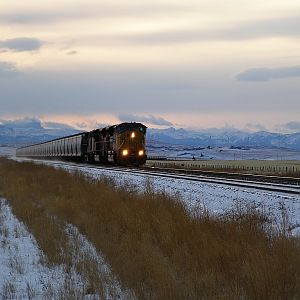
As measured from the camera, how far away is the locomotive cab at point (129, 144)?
39.0 m

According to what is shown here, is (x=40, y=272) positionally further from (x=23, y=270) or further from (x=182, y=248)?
(x=182, y=248)

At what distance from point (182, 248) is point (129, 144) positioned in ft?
100

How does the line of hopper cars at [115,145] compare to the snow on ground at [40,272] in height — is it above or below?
above

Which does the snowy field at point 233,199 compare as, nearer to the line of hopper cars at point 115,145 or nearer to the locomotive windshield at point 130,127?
the line of hopper cars at point 115,145

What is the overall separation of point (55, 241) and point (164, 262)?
11.4ft

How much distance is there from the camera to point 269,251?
7.67 meters

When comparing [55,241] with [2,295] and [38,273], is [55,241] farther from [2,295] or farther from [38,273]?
[2,295]

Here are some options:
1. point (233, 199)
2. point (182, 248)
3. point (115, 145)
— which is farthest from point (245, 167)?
point (182, 248)

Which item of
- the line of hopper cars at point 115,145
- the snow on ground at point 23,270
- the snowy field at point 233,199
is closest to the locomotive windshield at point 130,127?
the line of hopper cars at point 115,145

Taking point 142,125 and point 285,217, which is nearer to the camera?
point 285,217

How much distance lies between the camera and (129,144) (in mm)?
39250

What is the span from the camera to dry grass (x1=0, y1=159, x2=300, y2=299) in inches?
268

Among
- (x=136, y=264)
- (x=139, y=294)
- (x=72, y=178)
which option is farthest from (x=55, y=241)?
(x=72, y=178)

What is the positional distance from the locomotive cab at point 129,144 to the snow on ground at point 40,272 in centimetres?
2608
